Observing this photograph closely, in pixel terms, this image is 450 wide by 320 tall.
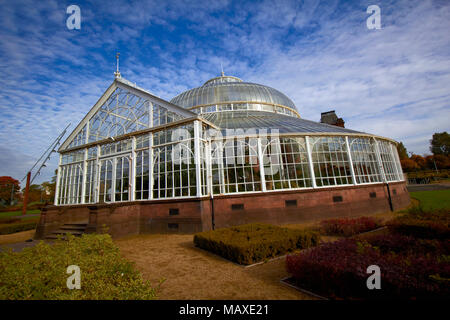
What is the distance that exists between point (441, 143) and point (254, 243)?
356 feet

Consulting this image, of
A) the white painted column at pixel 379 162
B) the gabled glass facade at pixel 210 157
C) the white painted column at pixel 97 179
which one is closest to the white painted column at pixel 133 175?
the gabled glass facade at pixel 210 157

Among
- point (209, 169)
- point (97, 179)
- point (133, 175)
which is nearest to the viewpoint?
point (209, 169)

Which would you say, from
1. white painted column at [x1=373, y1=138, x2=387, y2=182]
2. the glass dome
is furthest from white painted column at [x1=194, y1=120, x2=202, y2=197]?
white painted column at [x1=373, y1=138, x2=387, y2=182]

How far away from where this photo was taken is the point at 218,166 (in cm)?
1557

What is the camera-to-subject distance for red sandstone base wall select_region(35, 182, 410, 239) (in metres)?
13.2

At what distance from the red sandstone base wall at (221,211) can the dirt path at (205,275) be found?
358cm

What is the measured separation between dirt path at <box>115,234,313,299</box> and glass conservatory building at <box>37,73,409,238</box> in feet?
13.8

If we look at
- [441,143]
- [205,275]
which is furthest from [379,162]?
[441,143]

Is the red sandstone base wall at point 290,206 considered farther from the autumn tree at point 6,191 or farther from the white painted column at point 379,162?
the autumn tree at point 6,191

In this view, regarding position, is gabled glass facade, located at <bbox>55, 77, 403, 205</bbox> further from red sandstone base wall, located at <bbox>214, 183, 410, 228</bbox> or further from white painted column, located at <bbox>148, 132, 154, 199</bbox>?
red sandstone base wall, located at <bbox>214, 183, 410, 228</bbox>

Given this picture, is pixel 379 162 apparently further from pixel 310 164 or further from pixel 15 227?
pixel 15 227

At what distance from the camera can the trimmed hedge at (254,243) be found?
7.44 metres
